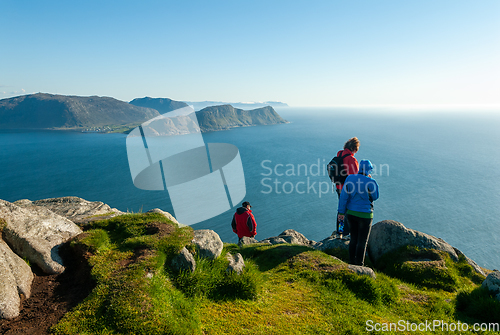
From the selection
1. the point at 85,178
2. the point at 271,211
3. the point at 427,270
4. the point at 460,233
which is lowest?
the point at 460,233

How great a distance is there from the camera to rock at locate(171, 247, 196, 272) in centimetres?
587

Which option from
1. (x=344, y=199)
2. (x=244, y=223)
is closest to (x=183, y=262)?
(x=344, y=199)

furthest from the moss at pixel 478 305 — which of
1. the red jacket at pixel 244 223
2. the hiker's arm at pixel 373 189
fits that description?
the red jacket at pixel 244 223

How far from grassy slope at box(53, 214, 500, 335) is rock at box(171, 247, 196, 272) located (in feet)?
0.41

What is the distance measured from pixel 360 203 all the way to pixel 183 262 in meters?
5.38

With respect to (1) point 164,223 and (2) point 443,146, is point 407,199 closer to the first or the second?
(1) point 164,223

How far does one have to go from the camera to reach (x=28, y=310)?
4500mm

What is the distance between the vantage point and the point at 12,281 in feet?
15.4

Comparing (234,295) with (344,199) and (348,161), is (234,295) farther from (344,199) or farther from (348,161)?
(348,161)

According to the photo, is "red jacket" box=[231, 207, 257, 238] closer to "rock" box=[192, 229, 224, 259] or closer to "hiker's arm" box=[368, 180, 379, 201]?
Result: "rock" box=[192, 229, 224, 259]

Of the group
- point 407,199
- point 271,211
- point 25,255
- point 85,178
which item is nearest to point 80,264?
point 25,255

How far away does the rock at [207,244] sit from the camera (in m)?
6.55

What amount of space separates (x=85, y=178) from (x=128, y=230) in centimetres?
10567

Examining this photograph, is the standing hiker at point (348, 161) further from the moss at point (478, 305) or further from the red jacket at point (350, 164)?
the moss at point (478, 305)
